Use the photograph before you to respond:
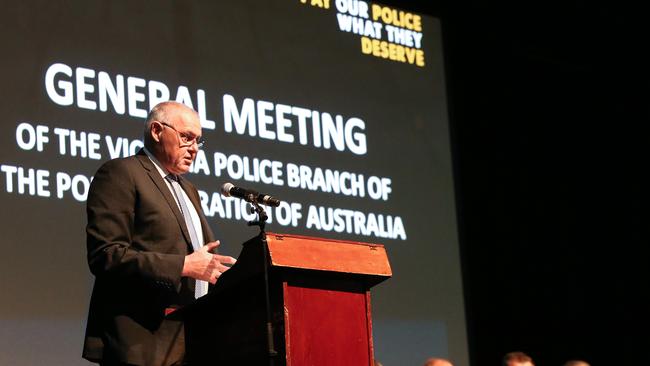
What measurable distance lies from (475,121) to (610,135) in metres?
1.18

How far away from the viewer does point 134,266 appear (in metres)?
2.59

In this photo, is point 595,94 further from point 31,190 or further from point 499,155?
Result: point 31,190

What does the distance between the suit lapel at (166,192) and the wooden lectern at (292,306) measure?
0.23 metres

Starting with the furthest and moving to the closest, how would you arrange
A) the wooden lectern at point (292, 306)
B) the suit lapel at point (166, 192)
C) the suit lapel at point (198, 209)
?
1. the suit lapel at point (198, 209)
2. the suit lapel at point (166, 192)
3. the wooden lectern at point (292, 306)

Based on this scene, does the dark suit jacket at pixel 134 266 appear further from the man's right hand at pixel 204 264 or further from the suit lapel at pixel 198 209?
the suit lapel at pixel 198 209

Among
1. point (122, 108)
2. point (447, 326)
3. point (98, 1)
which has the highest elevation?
point (98, 1)

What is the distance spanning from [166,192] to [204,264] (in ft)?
1.02

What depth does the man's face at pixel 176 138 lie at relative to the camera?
9.52 ft

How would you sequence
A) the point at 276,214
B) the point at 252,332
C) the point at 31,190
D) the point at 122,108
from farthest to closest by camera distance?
1. the point at 276,214
2. the point at 122,108
3. the point at 31,190
4. the point at 252,332

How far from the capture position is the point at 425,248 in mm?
5793

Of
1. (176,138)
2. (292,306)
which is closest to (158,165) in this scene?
(176,138)

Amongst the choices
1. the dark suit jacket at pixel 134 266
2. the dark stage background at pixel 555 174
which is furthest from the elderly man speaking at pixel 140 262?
the dark stage background at pixel 555 174

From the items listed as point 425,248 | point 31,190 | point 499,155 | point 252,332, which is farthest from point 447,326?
point 252,332

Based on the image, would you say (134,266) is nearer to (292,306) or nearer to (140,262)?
(140,262)
